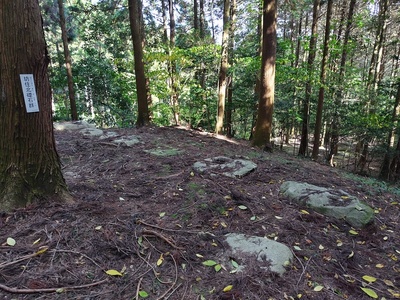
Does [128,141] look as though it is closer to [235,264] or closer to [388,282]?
[235,264]

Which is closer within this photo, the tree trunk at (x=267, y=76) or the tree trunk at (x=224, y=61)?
the tree trunk at (x=267, y=76)

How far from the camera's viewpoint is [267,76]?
6.55 meters

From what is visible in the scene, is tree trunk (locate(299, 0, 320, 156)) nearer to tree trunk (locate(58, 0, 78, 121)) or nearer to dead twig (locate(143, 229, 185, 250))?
dead twig (locate(143, 229, 185, 250))

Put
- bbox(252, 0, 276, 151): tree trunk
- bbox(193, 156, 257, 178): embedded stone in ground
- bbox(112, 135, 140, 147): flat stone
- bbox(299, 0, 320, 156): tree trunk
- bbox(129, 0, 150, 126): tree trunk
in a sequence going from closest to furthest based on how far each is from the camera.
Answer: bbox(193, 156, 257, 178): embedded stone in ground
bbox(112, 135, 140, 147): flat stone
bbox(252, 0, 276, 151): tree trunk
bbox(129, 0, 150, 126): tree trunk
bbox(299, 0, 320, 156): tree trunk

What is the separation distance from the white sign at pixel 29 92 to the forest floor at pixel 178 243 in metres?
0.92

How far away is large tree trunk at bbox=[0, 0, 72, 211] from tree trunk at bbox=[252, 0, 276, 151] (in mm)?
5320

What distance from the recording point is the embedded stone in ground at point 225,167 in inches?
151

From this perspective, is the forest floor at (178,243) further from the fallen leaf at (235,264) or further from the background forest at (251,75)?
the background forest at (251,75)

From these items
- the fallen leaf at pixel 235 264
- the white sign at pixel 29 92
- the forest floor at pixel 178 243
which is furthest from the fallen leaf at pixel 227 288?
the white sign at pixel 29 92

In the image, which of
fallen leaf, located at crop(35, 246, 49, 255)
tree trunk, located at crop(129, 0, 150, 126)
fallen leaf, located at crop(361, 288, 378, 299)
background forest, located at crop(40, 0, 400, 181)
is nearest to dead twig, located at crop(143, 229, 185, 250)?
fallen leaf, located at crop(35, 246, 49, 255)

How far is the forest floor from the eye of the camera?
171cm

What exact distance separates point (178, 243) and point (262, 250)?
2.33 feet

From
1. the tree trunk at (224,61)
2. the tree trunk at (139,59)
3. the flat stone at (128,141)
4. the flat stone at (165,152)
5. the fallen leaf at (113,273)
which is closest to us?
the fallen leaf at (113,273)

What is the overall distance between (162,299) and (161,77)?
7.99 metres
